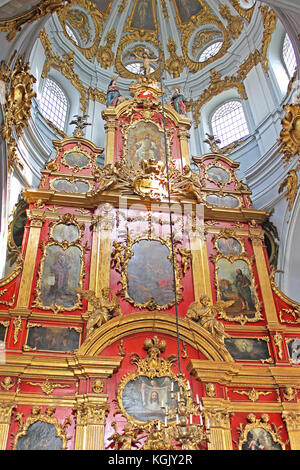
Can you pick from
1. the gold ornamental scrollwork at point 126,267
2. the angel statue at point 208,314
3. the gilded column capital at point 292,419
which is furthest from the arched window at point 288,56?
the gilded column capital at point 292,419

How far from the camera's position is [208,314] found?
1130 cm

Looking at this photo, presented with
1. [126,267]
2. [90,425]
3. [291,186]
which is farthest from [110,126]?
[90,425]

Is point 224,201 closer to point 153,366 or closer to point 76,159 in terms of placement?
point 76,159

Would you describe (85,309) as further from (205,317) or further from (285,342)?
(285,342)

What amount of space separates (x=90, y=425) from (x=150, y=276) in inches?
159

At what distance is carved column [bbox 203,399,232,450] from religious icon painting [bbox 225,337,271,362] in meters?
1.37

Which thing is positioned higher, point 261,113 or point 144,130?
point 261,113

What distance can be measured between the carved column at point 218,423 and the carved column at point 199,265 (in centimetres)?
274

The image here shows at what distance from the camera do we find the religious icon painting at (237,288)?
38.8 ft

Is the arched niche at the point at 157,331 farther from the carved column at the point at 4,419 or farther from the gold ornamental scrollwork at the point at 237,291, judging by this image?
the carved column at the point at 4,419

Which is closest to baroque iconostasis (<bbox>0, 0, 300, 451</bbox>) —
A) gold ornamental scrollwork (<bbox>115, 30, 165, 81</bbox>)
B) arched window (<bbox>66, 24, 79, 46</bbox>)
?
gold ornamental scrollwork (<bbox>115, 30, 165, 81</bbox>)
